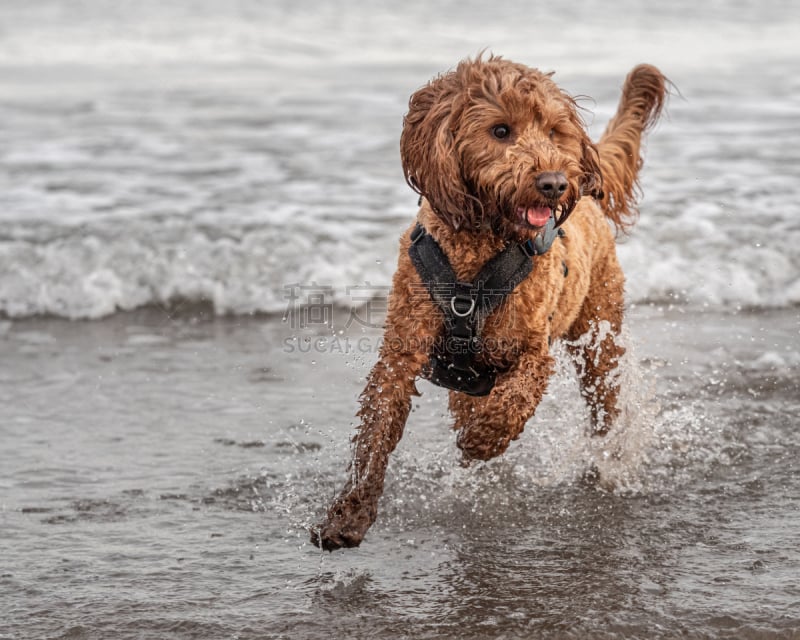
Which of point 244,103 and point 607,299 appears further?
point 244,103

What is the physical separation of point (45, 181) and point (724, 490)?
817 centimetres

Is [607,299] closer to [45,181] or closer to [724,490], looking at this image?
[724,490]

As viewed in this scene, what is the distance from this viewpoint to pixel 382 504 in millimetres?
4914

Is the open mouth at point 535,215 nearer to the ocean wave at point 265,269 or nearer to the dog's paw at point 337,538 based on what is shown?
the dog's paw at point 337,538

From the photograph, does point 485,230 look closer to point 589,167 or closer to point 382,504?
point 589,167

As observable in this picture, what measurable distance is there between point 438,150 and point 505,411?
1017 mm

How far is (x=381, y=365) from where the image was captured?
4.43 m

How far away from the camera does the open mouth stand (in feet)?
13.3

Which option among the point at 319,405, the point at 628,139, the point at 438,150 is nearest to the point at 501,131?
the point at 438,150

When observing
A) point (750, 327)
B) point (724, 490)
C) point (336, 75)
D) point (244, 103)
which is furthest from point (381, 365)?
point (336, 75)

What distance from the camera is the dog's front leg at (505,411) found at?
429cm

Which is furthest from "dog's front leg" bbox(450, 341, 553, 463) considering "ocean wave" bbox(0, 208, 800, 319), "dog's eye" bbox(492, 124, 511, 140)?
"ocean wave" bbox(0, 208, 800, 319)

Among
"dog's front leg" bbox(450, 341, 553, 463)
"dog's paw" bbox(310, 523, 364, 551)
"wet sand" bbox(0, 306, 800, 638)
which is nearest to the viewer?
"wet sand" bbox(0, 306, 800, 638)

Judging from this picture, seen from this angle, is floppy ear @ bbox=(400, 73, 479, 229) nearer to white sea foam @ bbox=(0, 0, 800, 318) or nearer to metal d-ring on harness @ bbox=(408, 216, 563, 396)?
metal d-ring on harness @ bbox=(408, 216, 563, 396)
